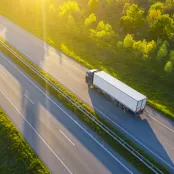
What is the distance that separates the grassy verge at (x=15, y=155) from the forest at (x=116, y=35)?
20.4 m

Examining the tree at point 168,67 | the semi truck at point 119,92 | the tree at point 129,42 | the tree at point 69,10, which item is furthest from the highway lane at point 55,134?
the tree at point 69,10

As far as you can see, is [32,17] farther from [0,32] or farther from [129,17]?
[129,17]

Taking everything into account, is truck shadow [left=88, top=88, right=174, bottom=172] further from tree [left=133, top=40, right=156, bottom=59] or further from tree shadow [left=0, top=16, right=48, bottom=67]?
tree shadow [left=0, top=16, right=48, bottom=67]

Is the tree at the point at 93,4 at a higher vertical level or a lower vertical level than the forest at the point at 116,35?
higher

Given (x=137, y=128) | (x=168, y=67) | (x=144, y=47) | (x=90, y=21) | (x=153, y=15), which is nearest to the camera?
(x=137, y=128)

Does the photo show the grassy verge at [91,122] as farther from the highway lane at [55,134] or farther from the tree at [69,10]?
the tree at [69,10]

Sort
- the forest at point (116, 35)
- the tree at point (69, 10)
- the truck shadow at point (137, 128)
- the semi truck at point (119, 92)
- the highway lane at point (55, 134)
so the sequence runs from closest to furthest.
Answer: the highway lane at point (55, 134) < the truck shadow at point (137, 128) < the semi truck at point (119, 92) < the forest at point (116, 35) < the tree at point (69, 10)

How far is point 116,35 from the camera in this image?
2457 inches

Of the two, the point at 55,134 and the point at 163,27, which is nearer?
the point at 55,134

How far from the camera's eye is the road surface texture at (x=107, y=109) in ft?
112

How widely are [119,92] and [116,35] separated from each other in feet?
89.6

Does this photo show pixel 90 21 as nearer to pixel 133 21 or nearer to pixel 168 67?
pixel 133 21

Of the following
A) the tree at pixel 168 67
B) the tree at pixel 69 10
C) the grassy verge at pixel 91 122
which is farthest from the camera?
the tree at pixel 69 10

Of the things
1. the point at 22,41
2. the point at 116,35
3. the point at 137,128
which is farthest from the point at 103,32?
the point at 137,128
